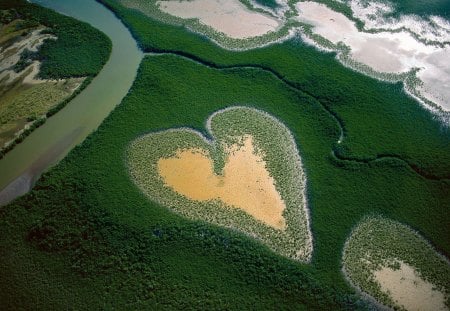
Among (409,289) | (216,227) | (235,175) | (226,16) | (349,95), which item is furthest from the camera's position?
(226,16)

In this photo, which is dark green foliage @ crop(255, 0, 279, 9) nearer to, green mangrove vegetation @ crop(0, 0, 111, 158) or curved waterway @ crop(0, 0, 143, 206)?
curved waterway @ crop(0, 0, 143, 206)

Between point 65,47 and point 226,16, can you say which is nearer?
point 65,47

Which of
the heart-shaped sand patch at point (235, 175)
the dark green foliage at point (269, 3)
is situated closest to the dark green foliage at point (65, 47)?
the heart-shaped sand patch at point (235, 175)

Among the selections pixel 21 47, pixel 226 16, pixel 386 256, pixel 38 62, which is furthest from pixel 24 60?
pixel 386 256

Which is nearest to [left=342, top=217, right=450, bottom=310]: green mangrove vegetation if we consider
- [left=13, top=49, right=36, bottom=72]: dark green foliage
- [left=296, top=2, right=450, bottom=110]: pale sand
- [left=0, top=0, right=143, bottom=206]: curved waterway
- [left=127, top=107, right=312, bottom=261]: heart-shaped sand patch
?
[left=127, top=107, right=312, bottom=261]: heart-shaped sand patch

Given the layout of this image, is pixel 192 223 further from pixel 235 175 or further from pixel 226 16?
pixel 226 16

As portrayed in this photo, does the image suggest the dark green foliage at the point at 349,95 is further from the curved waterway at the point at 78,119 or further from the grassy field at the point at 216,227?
the curved waterway at the point at 78,119

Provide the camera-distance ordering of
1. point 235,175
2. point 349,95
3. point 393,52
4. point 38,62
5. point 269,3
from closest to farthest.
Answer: point 235,175
point 349,95
point 393,52
point 38,62
point 269,3

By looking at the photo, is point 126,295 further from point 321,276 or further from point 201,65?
point 201,65
